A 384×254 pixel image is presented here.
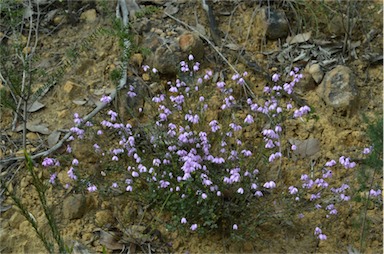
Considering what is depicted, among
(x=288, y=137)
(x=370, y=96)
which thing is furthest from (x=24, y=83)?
(x=370, y=96)

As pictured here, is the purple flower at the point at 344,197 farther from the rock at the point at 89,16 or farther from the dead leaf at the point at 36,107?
the rock at the point at 89,16

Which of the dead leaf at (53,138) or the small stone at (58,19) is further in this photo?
the small stone at (58,19)

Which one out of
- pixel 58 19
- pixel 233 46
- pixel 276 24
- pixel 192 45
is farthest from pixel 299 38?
pixel 58 19

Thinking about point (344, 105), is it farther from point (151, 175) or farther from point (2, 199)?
point (2, 199)

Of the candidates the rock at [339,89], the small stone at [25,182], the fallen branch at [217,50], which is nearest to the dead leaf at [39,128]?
the small stone at [25,182]

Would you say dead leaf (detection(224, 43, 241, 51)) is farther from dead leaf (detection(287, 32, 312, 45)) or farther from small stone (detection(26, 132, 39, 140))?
small stone (detection(26, 132, 39, 140))

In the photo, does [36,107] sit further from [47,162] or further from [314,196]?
[314,196]
